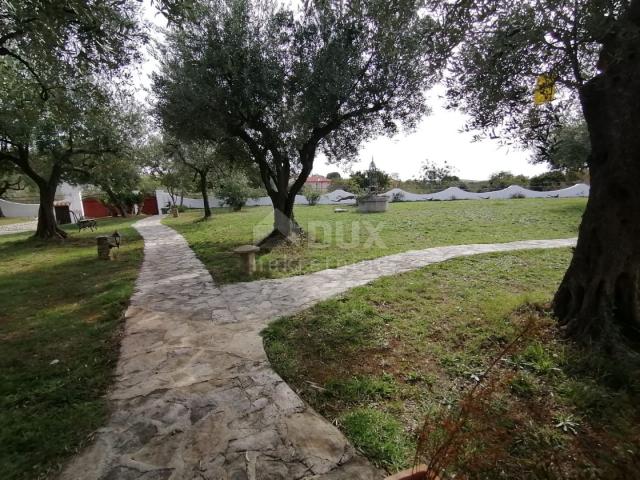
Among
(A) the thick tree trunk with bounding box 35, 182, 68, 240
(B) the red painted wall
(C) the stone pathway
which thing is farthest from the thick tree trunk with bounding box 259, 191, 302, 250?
(B) the red painted wall

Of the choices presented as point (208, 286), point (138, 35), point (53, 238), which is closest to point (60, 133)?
point (53, 238)

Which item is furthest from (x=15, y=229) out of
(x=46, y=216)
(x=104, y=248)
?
(x=104, y=248)

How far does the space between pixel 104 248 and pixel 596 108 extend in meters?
11.0

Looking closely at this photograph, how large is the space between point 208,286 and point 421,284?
4.15 meters

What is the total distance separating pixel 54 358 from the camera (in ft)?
11.8

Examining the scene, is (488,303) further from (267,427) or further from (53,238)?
(53,238)

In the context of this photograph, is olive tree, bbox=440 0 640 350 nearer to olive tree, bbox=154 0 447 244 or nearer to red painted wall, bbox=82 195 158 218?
olive tree, bbox=154 0 447 244

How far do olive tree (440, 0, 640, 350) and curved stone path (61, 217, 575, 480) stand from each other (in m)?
3.21

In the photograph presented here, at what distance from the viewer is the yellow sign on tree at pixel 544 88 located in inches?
150

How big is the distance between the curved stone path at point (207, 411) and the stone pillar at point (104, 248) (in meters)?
4.83

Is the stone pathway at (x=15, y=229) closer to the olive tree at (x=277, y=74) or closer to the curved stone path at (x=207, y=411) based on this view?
the olive tree at (x=277, y=74)

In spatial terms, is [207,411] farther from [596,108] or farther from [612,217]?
[596,108]

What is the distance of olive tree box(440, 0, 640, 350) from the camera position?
2949 millimetres

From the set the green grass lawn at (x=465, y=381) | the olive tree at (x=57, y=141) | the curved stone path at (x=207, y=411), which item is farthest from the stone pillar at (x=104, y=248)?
the green grass lawn at (x=465, y=381)
